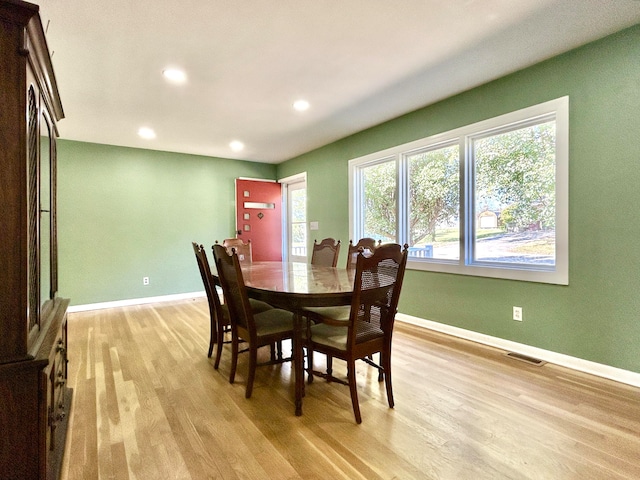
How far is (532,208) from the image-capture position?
2729 millimetres

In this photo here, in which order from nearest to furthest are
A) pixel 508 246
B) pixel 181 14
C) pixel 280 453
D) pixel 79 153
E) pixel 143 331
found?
pixel 280 453, pixel 181 14, pixel 508 246, pixel 143 331, pixel 79 153

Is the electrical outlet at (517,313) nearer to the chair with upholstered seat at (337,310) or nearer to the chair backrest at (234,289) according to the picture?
the chair with upholstered seat at (337,310)

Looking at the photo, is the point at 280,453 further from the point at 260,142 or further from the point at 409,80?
the point at 260,142

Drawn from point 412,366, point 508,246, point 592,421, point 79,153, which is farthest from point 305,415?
point 79,153

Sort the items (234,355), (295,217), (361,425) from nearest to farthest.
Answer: (361,425) → (234,355) → (295,217)

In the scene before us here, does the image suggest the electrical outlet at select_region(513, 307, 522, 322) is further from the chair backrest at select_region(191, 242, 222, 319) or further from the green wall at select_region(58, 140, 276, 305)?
the green wall at select_region(58, 140, 276, 305)

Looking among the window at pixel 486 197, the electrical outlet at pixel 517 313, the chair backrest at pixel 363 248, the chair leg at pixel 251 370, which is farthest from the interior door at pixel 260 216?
the electrical outlet at pixel 517 313

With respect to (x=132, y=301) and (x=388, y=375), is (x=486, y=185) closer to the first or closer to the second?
(x=388, y=375)

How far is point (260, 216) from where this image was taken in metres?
6.00

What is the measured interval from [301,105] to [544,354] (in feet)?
10.6

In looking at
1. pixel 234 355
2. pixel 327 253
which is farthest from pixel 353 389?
pixel 327 253

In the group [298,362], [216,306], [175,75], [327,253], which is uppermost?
[175,75]

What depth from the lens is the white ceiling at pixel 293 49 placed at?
1.94 meters

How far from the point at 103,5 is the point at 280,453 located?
8.80 feet
